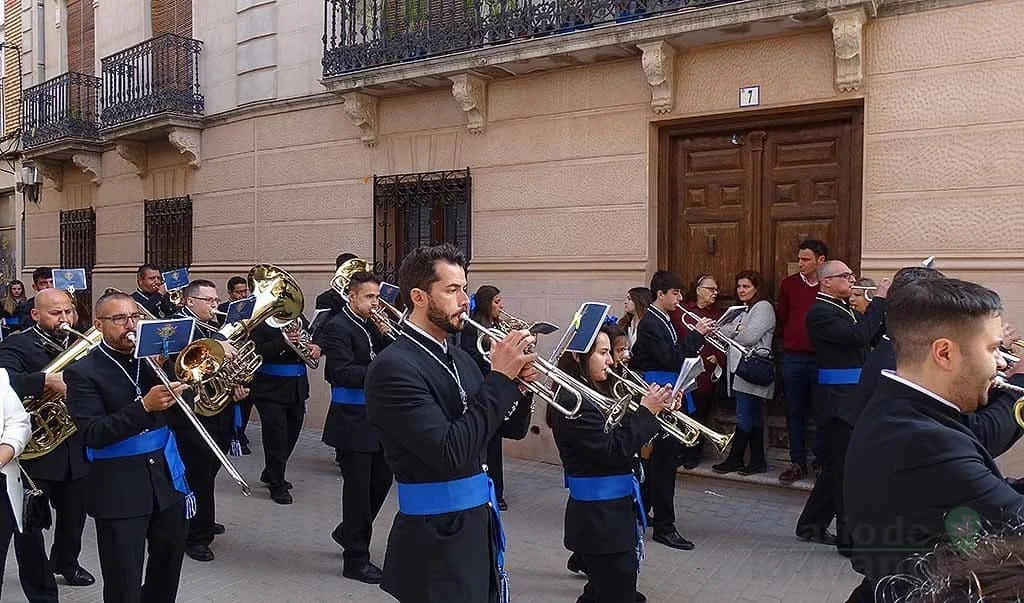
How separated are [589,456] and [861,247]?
397 centimetres

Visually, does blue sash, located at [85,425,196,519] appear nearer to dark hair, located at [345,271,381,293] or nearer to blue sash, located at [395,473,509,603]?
blue sash, located at [395,473,509,603]

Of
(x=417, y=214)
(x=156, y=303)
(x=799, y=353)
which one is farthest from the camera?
(x=417, y=214)

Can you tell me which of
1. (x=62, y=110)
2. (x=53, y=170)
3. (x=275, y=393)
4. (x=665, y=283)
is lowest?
(x=275, y=393)

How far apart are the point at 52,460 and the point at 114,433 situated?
129 centimetres

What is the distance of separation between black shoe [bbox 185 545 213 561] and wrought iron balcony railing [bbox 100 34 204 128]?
7.49m

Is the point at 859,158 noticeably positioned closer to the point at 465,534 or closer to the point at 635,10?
the point at 635,10

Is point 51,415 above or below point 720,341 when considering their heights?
below

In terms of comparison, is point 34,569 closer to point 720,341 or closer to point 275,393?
point 275,393

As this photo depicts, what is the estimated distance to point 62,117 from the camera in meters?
14.0

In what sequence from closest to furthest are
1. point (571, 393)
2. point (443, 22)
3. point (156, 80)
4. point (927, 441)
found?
1. point (927, 441)
2. point (571, 393)
3. point (443, 22)
4. point (156, 80)

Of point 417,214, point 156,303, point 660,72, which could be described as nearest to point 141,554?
point 156,303

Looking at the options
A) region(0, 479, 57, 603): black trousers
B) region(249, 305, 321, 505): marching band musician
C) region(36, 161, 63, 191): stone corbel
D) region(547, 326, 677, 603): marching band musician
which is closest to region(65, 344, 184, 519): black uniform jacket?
region(0, 479, 57, 603): black trousers

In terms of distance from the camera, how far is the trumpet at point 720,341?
6.85 meters

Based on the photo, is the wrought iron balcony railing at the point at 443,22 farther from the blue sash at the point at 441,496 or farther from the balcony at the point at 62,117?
the balcony at the point at 62,117
